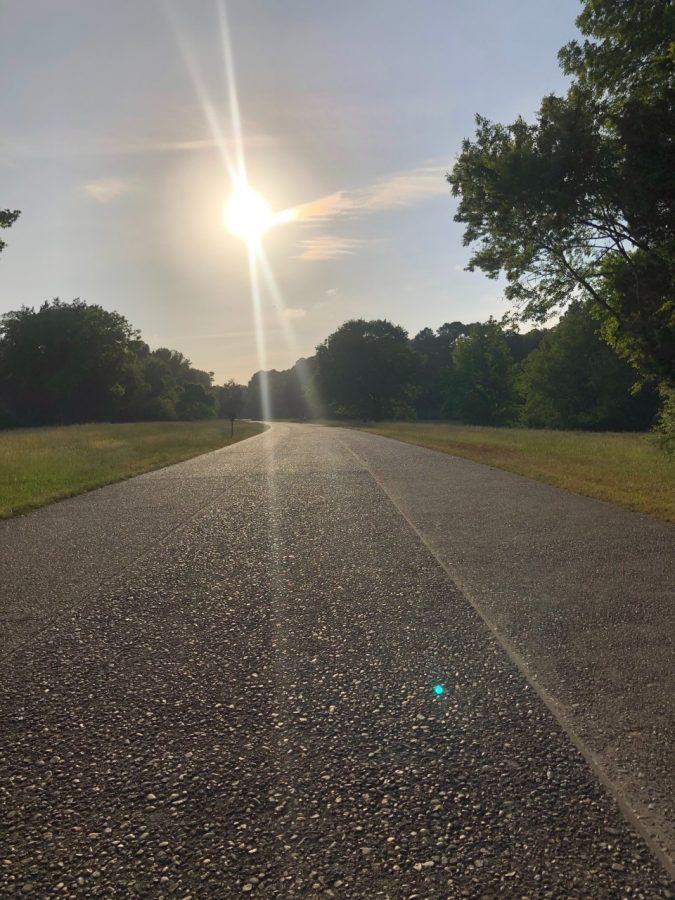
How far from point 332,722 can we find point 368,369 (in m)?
79.1

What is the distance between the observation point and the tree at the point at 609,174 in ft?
52.1

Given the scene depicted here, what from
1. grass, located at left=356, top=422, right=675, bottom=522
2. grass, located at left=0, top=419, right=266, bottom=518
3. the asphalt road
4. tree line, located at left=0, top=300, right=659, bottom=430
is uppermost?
tree line, located at left=0, top=300, right=659, bottom=430

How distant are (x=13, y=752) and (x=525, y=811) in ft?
7.84

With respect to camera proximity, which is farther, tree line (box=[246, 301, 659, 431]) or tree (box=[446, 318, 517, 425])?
tree (box=[446, 318, 517, 425])

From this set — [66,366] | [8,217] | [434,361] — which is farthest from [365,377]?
[8,217]

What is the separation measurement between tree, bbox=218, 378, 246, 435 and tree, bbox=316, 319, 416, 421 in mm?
13272

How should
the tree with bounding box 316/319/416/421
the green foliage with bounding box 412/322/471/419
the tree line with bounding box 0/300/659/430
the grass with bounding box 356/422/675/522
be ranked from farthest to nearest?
the green foliage with bounding box 412/322/471/419
the tree with bounding box 316/319/416/421
the tree line with bounding box 0/300/659/430
the grass with bounding box 356/422/675/522

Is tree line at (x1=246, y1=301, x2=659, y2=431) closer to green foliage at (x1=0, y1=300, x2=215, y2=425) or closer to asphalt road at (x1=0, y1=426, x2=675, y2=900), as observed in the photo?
green foliage at (x1=0, y1=300, x2=215, y2=425)

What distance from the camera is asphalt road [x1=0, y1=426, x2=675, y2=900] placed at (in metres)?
2.27

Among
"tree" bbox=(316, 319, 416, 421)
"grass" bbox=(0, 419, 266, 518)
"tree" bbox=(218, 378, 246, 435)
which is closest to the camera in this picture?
"grass" bbox=(0, 419, 266, 518)

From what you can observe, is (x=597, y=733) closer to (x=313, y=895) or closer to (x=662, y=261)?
(x=313, y=895)

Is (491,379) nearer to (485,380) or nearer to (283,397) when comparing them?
(485,380)

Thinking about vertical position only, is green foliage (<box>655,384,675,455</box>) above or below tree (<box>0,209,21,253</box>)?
below

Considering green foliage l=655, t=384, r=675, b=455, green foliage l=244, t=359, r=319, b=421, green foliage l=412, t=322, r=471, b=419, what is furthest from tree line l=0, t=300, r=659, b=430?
green foliage l=244, t=359, r=319, b=421
